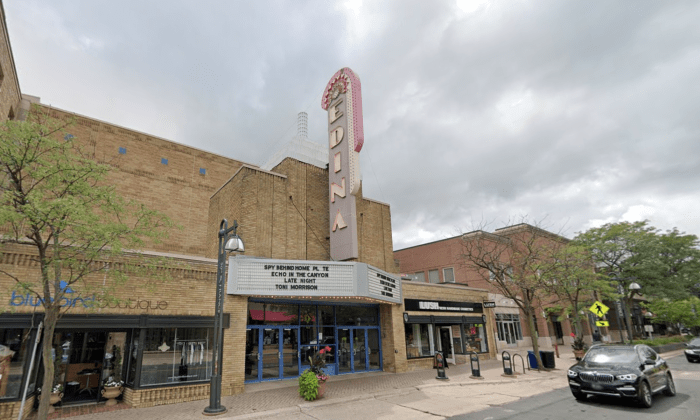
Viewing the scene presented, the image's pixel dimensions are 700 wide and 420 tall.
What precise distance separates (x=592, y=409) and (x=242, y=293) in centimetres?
1225

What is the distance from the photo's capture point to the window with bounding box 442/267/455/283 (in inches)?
1398

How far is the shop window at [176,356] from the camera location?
12312mm

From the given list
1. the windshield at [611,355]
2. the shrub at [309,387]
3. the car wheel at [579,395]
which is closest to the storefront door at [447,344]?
the windshield at [611,355]

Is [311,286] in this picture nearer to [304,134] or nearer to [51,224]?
[51,224]

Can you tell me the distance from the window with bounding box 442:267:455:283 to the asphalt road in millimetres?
22438

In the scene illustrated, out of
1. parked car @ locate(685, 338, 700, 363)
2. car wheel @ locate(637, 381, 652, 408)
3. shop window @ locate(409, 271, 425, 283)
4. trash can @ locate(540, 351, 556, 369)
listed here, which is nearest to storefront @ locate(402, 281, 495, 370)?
trash can @ locate(540, 351, 556, 369)

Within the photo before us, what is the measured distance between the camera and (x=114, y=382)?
1205 centimetres

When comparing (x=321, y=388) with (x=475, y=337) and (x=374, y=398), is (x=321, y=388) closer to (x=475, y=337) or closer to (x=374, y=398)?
(x=374, y=398)

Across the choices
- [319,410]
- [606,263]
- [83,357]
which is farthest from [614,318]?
[83,357]

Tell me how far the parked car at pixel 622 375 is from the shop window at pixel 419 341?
983cm

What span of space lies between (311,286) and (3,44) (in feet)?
49.9

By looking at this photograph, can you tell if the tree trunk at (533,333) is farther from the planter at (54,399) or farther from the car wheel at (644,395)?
the planter at (54,399)

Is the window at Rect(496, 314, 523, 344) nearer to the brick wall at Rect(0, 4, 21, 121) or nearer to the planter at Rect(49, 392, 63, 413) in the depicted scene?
the planter at Rect(49, 392, 63, 413)

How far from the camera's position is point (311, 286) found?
51.4ft
